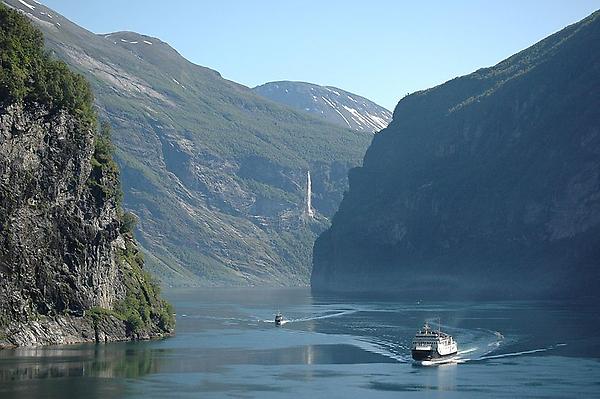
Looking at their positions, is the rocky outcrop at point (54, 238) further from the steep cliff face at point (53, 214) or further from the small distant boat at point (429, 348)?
the small distant boat at point (429, 348)

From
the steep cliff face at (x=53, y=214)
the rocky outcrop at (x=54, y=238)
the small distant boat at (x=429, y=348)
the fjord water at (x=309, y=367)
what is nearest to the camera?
the fjord water at (x=309, y=367)

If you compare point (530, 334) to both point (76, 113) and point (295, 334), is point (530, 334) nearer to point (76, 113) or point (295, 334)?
point (295, 334)

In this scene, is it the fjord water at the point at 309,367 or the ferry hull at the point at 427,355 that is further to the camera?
the ferry hull at the point at 427,355

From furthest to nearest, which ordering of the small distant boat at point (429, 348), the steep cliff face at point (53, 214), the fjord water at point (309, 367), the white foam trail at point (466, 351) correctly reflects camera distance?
the white foam trail at point (466, 351) < the small distant boat at point (429, 348) < the steep cliff face at point (53, 214) < the fjord water at point (309, 367)

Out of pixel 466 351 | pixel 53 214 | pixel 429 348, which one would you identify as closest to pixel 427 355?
pixel 429 348

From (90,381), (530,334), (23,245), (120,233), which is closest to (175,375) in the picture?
(90,381)

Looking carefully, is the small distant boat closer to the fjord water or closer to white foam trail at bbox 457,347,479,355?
the fjord water

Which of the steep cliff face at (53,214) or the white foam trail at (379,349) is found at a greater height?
the steep cliff face at (53,214)

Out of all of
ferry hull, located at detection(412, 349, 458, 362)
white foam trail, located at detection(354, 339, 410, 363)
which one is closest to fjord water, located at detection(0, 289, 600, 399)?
white foam trail, located at detection(354, 339, 410, 363)

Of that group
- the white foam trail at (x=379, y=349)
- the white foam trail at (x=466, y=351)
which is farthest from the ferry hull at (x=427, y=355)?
the white foam trail at (x=466, y=351)
